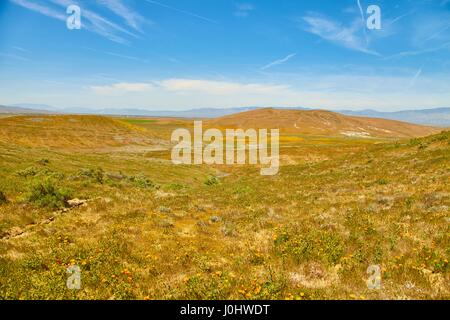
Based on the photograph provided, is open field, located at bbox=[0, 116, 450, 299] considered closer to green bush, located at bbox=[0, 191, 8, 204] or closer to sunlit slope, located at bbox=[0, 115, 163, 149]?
green bush, located at bbox=[0, 191, 8, 204]

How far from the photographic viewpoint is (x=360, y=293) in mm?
6891

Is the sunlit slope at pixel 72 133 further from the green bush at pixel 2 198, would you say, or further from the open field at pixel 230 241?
the green bush at pixel 2 198

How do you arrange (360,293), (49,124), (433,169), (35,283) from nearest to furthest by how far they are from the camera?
(360,293) → (35,283) → (433,169) → (49,124)

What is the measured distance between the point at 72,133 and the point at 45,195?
280 ft

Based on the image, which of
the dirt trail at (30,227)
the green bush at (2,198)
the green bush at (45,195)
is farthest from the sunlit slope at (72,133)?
the dirt trail at (30,227)

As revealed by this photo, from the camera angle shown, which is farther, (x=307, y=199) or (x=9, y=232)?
(x=307, y=199)

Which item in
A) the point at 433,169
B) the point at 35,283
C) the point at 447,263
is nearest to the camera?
the point at 35,283

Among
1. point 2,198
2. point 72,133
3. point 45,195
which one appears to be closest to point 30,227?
point 45,195

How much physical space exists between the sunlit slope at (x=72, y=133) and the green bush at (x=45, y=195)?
6521cm

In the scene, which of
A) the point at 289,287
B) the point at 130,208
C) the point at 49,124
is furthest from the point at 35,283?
the point at 49,124

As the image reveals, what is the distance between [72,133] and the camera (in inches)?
3691

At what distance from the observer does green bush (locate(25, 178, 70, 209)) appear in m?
16.5
